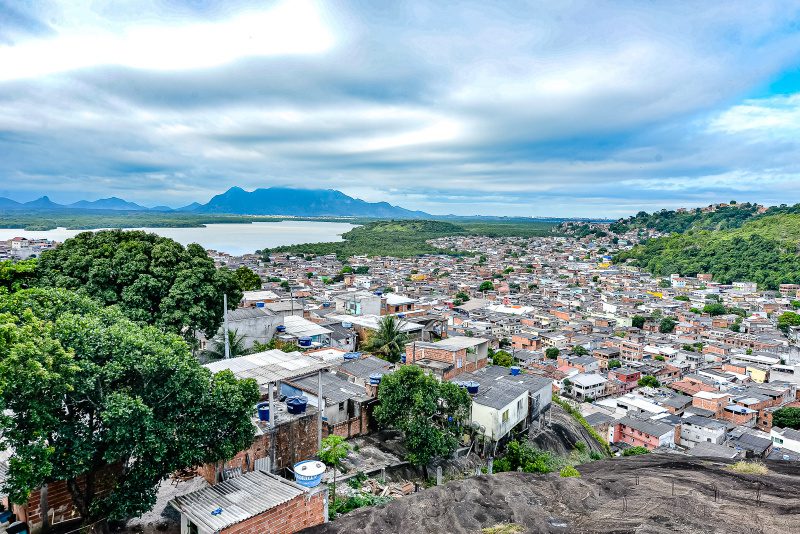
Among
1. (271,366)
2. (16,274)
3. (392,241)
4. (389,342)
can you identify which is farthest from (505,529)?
(392,241)

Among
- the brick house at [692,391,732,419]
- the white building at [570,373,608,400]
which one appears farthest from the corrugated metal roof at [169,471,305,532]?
the brick house at [692,391,732,419]

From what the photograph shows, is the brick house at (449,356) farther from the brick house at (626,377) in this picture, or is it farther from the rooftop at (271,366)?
the brick house at (626,377)

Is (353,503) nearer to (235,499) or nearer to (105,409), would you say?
(235,499)

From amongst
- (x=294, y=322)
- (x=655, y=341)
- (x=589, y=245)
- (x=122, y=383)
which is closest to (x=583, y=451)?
(x=294, y=322)

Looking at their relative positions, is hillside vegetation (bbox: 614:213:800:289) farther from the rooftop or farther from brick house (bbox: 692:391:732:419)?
the rooftop

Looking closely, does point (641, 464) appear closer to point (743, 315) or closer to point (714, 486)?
point (714, 486)
